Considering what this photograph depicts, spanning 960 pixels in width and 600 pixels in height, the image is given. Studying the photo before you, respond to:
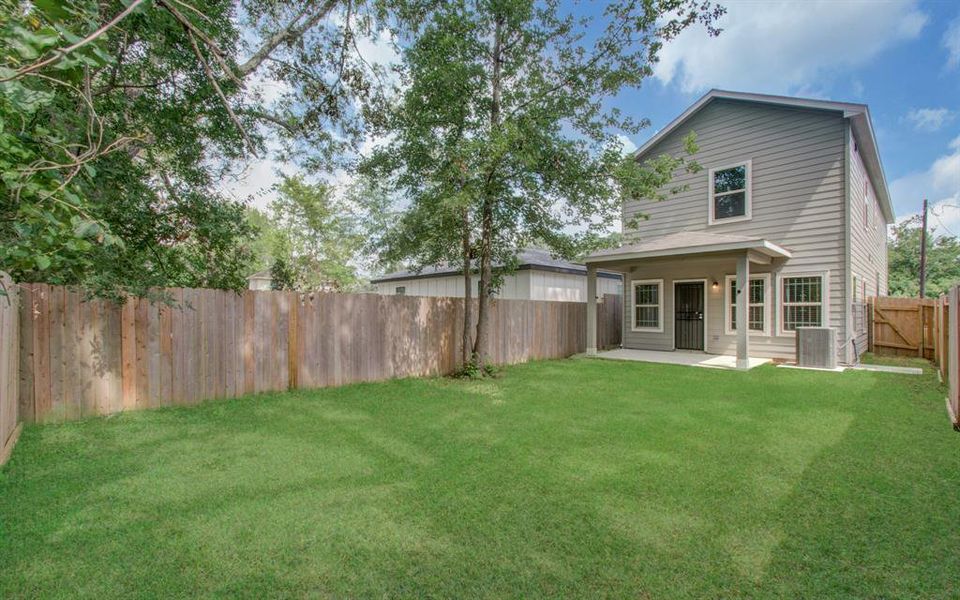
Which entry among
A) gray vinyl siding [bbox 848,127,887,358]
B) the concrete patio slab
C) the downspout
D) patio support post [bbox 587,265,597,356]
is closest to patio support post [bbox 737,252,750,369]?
the concrete patio slab

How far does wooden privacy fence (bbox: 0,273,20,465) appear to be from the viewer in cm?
348

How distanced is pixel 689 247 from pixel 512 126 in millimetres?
5106

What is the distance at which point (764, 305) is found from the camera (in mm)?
9867

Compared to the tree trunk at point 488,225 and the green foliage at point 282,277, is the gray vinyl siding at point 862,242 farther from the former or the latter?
the green foliage at point 282,277

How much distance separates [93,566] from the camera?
212 cm

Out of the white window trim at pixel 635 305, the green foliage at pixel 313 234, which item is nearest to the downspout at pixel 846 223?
the white window trim at pixel 635 305

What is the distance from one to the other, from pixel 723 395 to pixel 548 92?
5479 mm

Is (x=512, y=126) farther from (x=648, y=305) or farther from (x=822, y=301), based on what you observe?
(x=822, y=301)

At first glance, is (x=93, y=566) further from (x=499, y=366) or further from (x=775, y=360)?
(x=775, y=360)

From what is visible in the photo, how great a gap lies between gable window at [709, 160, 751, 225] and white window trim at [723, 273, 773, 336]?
1434mm

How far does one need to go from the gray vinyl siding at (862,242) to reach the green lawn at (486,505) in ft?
18.8

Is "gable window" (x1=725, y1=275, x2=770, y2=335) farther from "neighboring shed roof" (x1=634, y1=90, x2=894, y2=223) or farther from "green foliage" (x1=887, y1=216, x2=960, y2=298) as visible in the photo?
"green foliage" (x1=887, y1=216, x2=960, y2=298)

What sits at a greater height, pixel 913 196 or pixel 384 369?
pixel 913 196

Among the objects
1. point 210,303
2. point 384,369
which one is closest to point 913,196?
point 384,369
